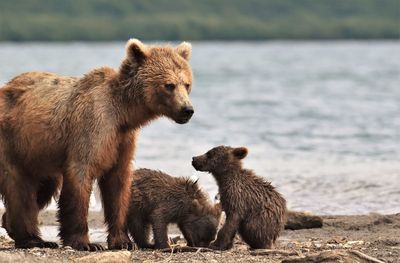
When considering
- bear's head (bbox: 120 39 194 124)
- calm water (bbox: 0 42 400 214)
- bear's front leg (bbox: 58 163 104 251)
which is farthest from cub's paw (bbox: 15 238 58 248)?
calm water (bbox: 0 42 400 214)

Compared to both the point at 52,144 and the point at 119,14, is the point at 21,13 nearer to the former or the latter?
the point at 119,14

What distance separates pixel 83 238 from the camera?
29.8ft

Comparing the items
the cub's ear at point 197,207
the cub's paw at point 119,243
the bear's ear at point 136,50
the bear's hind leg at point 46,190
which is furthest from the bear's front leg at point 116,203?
the bear's ear at point 136,50

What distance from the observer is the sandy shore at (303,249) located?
793 cm

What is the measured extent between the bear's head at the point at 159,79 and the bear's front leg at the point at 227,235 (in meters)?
1.22

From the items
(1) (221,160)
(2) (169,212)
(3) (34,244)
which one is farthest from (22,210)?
(1) (221,160)

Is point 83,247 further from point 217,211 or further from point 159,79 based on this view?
point 159,79

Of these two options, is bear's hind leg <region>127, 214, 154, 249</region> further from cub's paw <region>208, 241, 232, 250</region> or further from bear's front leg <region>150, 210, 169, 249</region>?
cub's paw <region>208, 241, 232, 250</region>

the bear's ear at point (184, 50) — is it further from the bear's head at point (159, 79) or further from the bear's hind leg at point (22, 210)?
the bear's hind leg at point (22, 210)

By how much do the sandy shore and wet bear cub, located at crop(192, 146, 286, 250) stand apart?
162 mm

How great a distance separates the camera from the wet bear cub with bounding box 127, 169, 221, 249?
980 centimetres

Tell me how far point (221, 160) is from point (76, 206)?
1.78 meters

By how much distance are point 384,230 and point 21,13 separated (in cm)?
17172

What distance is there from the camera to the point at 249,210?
947cm
